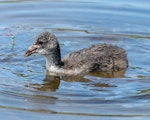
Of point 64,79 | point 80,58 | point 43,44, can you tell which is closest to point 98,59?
point 80,58

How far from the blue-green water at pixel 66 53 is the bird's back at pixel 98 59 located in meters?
0.29

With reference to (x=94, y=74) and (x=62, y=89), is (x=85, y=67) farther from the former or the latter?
(x=62, y=89)

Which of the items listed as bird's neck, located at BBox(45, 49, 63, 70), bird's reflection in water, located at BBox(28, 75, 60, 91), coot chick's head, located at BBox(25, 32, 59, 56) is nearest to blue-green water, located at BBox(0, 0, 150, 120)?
bird's reflection in water, located at BBox(28, 75, 60, 91)

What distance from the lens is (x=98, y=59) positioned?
42.7 ft

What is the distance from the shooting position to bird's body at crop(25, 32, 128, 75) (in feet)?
42.3

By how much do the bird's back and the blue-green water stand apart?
292mm

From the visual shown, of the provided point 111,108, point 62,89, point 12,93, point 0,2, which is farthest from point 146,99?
point 0,2

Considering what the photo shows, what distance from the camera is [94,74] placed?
12.9 m

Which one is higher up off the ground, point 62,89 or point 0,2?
point 0,2

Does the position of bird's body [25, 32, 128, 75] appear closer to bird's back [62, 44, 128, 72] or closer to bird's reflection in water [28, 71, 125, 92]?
bird's back [62, 44, 128, 72]

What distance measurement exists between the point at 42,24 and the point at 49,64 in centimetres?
281

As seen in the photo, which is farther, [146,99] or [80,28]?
[80,28]

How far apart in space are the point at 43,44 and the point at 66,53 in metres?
1.31

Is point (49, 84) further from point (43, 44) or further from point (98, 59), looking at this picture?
point (98, 59)
